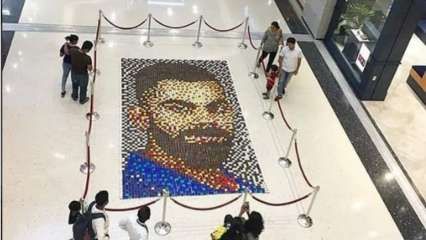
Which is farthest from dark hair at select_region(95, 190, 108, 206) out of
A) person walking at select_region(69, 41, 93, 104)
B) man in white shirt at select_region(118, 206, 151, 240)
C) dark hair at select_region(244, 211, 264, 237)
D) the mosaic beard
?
person walking at select_region(69, 41, 93, 104)

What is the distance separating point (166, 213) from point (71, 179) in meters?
1.46

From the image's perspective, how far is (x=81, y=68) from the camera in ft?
25.8

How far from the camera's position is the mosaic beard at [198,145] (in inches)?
302

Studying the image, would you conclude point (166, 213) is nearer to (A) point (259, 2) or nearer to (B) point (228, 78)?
(B) point (228, 78)

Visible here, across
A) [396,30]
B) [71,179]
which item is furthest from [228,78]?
[71,179]

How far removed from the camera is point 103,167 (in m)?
7.27

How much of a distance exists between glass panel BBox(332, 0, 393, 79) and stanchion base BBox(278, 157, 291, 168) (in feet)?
10.1

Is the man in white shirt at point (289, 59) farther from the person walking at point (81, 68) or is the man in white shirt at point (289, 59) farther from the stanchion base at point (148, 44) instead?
the person walking at point (81, 68)

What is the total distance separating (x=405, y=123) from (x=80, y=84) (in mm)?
5975

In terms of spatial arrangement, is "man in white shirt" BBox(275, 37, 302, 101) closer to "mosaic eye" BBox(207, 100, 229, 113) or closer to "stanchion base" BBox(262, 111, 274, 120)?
"stanchion base" BBox(262, 111, 274, 120)

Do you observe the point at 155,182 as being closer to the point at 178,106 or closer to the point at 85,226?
the point at 178,106

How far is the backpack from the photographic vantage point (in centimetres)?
522

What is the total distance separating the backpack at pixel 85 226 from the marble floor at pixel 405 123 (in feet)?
17.4

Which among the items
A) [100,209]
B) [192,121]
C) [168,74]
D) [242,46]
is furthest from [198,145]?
[242,46]
